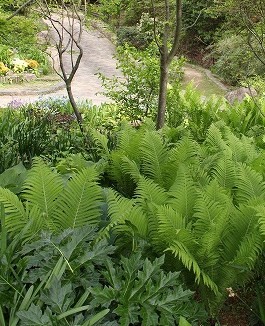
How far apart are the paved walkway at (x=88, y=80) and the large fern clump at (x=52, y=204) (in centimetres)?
649

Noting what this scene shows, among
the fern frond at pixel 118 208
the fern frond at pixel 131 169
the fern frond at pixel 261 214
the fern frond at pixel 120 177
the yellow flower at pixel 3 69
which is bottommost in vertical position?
the yellow flower at pixel 3 69

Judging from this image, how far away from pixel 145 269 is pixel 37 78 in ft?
47.8

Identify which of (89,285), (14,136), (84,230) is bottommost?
(14,136)

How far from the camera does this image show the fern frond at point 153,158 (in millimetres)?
3891

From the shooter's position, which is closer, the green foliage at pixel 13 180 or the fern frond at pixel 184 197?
the fern frond at pixel 184 197

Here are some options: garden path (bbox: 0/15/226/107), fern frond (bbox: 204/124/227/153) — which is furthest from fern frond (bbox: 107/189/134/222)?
garden path (bbox: 0/15/226/107)

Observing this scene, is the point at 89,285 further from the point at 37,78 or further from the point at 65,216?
the point at 37,78

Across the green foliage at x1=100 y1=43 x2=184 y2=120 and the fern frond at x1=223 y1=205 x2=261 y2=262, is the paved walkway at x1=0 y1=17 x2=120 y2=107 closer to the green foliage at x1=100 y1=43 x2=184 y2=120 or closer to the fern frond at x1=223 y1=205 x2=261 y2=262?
the green foliage at x1=100 y1=43 x2=184 y2=120

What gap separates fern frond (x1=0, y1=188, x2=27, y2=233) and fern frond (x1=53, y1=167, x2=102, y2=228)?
0.21 m

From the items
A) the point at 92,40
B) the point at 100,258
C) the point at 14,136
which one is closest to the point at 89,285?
the point at 100,258

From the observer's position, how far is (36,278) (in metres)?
2.40

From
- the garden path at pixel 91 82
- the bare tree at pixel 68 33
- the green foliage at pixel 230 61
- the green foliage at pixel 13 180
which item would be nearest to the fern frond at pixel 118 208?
the green foliage at pixel 13 180

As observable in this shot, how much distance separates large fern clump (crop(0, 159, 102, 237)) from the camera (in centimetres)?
283

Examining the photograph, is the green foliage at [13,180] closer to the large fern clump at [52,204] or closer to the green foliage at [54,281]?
the large fern clump at [52,204]
